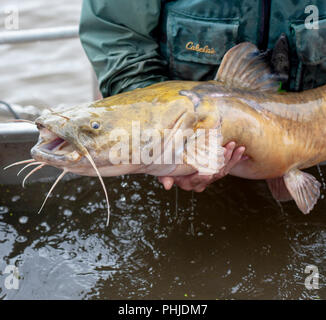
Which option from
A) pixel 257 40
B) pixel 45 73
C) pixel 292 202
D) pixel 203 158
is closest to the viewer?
pixel 203 158

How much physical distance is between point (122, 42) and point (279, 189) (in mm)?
1110

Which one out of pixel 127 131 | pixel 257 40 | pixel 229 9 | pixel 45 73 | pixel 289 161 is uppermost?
pixel 229 9

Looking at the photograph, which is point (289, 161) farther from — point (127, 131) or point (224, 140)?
point (127, 131)

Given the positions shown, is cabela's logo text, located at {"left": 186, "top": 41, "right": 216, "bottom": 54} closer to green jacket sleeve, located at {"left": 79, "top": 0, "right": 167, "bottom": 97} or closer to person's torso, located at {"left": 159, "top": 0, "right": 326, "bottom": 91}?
person's torso, located at {"left": 159, "top": 0, "right": 326, "bottom": 91}

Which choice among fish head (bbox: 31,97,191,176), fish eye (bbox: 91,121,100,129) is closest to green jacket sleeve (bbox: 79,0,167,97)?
fish head (bbox: 31,97,191,176)

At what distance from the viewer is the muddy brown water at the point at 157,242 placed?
2.17m

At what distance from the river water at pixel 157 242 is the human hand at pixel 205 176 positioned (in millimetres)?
364

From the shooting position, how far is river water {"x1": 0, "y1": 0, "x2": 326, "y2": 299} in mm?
2166

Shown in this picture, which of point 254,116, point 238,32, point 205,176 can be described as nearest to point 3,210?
point 205,176

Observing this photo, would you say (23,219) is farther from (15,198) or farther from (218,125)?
(218,125)

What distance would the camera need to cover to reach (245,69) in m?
2.18

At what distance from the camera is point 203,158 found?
1.94 meters
